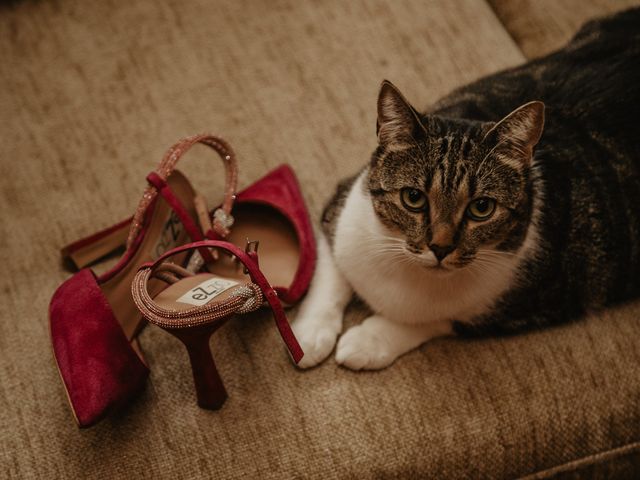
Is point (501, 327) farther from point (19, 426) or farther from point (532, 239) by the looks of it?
point (19, 426)

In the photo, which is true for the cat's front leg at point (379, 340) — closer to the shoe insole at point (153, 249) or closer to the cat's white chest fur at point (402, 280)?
the cat's white chest fur at point (402, 280)

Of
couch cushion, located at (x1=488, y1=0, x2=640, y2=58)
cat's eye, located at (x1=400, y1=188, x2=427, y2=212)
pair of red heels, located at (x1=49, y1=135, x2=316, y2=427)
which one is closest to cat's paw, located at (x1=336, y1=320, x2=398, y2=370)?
pair of red heels, located at (x1=49, y1=135, x2=316, y2=427)

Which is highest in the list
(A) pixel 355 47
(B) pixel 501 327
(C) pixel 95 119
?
(C) pixel 95 119

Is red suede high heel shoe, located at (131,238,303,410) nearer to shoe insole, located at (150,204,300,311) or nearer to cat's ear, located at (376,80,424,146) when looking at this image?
shoe insole, located at (150,204,300,311)

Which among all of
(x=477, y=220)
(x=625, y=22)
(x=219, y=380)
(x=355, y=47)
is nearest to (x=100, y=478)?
(x=219, y=380)

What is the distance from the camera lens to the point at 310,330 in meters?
1.09

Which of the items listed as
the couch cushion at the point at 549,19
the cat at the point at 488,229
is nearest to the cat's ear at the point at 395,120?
the cat at the point at 488,229

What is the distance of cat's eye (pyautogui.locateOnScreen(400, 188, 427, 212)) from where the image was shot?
0.97 metres

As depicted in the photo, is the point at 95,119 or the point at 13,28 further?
the point at 13,28

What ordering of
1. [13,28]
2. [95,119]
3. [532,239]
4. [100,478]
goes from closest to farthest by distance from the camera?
1. [100,478]
2. [532,239]
3. [95,119]
4. [13,28]

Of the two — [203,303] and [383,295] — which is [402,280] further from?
[203,303]

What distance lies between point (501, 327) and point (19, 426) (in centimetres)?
90

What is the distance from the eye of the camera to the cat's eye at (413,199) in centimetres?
97

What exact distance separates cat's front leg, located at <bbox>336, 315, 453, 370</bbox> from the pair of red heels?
15 cm
